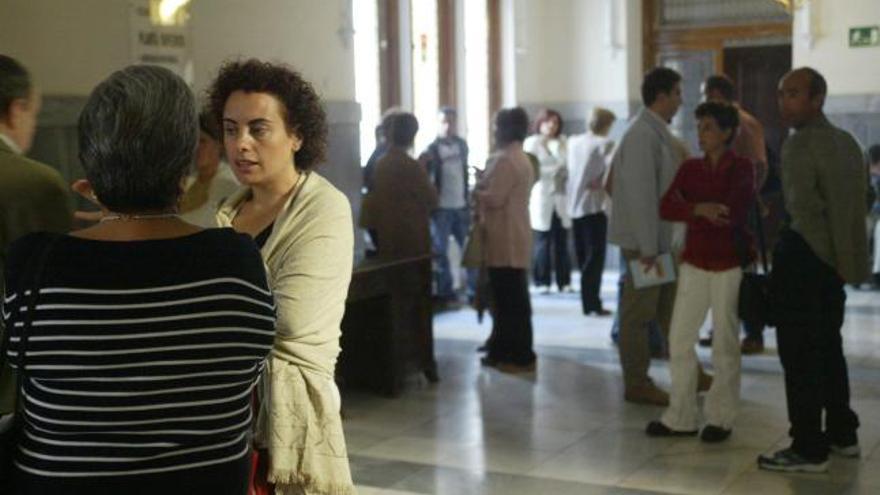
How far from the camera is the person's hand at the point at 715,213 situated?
536cm

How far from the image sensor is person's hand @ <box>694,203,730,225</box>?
17.6ft

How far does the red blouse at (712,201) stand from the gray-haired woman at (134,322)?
3596 mm

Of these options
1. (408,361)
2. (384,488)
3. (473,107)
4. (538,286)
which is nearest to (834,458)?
(384,488)

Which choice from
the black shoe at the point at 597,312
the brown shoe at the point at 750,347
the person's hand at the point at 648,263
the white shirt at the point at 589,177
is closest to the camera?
the person's hand at the point at 648,263

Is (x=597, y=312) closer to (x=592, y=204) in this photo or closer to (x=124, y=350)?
(x=592, y=204)

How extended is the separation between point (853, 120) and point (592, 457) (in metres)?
6.34

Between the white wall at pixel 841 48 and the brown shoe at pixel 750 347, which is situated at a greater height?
the white wall at pixel 841 48

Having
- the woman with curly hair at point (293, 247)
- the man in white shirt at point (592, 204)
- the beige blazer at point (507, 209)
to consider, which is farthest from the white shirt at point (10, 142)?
the man in white shirt at point (592, 204)

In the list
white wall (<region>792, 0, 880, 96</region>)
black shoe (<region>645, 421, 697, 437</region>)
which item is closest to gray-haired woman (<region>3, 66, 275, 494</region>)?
black shoe (<region>645, 421, 697, 437</region>)

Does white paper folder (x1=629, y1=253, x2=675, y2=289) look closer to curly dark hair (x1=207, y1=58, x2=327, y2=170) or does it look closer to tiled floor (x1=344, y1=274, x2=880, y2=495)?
tiled floor (x1=344, y1=274, x2=880, y2=495)

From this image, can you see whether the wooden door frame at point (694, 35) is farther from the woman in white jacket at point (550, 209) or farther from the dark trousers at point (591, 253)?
the dark trousers at point (591, 253)

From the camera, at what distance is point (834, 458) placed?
5.29 meters

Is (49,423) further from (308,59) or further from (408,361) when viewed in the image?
(308,59)

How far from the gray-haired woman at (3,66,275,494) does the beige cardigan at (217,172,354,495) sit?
362 millimetres
